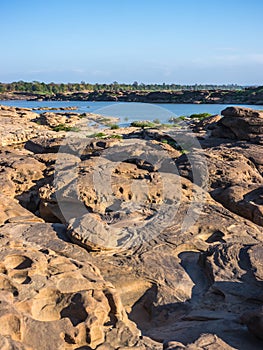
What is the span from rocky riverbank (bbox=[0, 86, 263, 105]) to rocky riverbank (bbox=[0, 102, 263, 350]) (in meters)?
56.9

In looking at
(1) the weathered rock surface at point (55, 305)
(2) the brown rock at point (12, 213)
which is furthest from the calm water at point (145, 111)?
(1) the weathered rock surface at point (55, 305)

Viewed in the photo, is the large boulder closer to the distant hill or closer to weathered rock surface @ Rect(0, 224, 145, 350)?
weathered rock surface @ Rect(0, 224, 145, 350)

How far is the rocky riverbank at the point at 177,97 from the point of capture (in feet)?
224

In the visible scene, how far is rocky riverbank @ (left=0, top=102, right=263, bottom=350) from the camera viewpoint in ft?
13.3

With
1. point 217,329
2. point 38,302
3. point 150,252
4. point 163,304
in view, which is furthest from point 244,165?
point 38,302

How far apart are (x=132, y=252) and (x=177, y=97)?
73.2 metres

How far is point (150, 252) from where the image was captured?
20.9 ft

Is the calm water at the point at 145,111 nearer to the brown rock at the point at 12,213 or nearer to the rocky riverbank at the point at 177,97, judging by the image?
the rocky riverbank at the point at 177,97

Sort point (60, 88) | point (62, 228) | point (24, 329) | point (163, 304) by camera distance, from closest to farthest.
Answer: point (24, 329), point (163, 304), point (62, 228), point (60, 88)

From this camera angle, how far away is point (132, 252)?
631cm

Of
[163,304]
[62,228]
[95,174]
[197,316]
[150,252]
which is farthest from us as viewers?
[95,174]

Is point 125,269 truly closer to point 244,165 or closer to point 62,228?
point 62,228

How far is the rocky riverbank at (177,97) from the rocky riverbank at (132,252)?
187 feet

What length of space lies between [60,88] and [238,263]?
111709 mm
